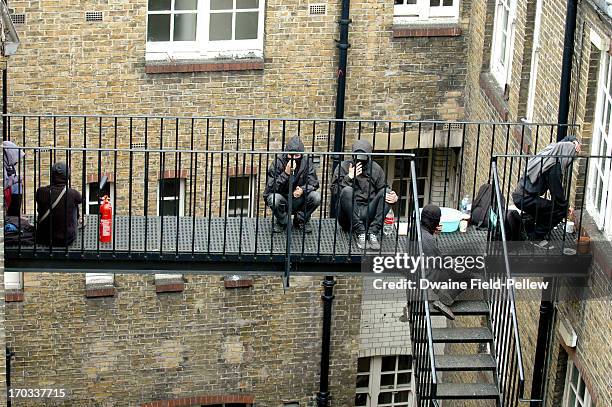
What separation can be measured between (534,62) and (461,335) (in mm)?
3923

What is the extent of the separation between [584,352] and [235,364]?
21.1ft

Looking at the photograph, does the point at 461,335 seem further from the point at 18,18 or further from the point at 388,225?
the point at 18,18

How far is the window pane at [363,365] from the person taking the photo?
25359mm

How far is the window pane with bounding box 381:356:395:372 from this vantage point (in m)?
25.5

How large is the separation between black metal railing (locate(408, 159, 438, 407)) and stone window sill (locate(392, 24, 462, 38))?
4652 millimetres

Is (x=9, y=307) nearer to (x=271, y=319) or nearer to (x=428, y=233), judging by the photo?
(x=271, y=319)

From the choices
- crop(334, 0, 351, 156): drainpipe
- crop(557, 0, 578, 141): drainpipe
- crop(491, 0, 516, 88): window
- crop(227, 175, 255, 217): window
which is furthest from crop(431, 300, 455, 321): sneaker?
crop(227, 175, 255, 217): window

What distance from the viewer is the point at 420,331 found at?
18719 millimetres

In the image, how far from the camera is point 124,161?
22.9 m

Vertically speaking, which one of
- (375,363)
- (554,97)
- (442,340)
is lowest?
(375,363)

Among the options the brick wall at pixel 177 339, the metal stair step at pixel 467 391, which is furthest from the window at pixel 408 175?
the metal stair step at pixel 467 391

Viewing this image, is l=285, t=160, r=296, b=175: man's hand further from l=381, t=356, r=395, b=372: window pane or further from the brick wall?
l=381, t=356, r=395, b=372: window pane

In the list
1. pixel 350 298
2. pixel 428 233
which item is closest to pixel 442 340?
pixel 428 233

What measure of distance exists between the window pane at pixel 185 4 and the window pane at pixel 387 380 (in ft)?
20.2
